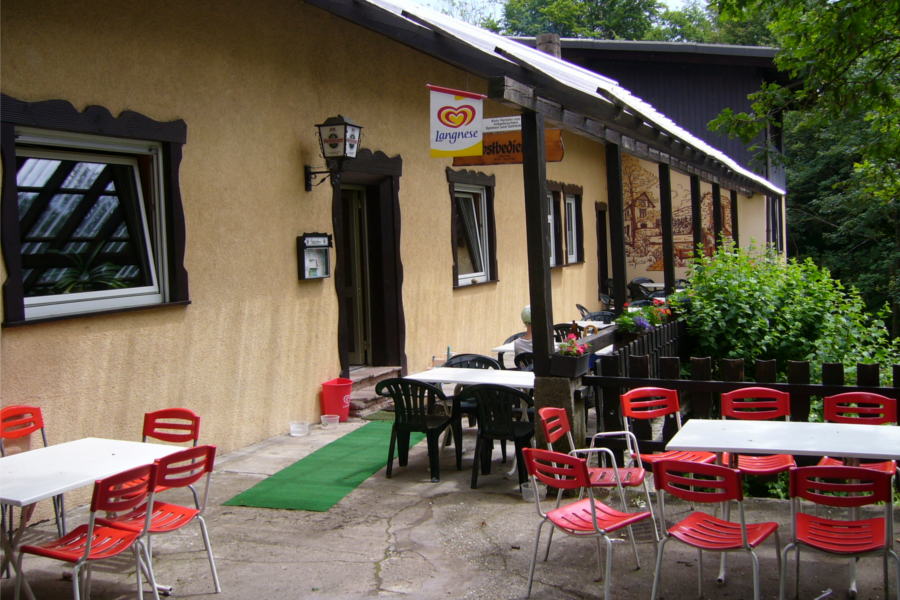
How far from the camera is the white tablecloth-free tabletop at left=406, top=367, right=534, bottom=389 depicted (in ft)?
21.2

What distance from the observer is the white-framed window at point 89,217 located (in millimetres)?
5402

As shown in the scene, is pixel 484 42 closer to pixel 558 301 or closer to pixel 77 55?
pixel 77 55

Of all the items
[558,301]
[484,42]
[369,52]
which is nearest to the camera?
[484,42]

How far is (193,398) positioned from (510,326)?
23.1 ft

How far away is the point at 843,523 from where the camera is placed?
3.87m

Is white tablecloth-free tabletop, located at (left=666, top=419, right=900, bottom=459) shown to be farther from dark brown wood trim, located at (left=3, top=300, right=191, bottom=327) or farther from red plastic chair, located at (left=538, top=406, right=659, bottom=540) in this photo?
dark brown wood trim, located at (left=3, top=300, right=191, bottom=327)

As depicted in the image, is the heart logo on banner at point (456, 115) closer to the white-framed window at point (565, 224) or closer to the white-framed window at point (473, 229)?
the white-framed window at point (473, 229)

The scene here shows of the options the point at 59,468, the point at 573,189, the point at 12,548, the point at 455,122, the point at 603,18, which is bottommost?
the point at 12,548

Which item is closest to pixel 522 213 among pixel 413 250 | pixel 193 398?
pixel 413 250

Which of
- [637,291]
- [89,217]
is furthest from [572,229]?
[89,217]

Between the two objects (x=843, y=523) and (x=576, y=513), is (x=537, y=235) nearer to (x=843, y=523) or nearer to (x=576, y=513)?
(x=576, y=513)

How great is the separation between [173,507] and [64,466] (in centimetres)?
57

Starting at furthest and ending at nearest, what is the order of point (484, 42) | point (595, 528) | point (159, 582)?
point (484, 42), point (159, 582), point (595, 528)

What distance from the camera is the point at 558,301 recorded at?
50.7ft
